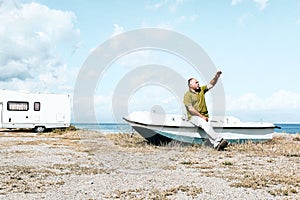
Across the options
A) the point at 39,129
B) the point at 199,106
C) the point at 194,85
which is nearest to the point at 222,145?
the point at 199,106

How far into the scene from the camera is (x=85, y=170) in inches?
233

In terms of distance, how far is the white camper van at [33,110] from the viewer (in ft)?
63.2

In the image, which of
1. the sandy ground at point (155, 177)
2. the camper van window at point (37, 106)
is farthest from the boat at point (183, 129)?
the camper van window at point (37, 106)

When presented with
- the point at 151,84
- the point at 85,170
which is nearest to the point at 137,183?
the point at 85,170

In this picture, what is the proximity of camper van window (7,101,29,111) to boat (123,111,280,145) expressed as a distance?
1072cm

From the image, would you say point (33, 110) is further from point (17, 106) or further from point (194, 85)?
point (194, 85)

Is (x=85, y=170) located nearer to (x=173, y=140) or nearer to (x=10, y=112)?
(x=173, y=140)

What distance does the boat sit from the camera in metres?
9.78

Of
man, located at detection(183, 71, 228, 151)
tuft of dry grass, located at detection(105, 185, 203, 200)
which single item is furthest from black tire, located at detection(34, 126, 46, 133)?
tuft of dry grass, located at detection(105, 185, 203, 200)

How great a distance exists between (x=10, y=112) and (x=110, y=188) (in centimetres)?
1653

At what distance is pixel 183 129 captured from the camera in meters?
9.79

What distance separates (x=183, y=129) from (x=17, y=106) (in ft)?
42.3

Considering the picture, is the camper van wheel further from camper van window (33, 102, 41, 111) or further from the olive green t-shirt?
the olive green t-shirt

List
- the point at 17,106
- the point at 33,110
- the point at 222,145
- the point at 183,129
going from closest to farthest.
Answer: the point at 222,145, the point at 183,129, the point at 17,106, the point at 33,110
